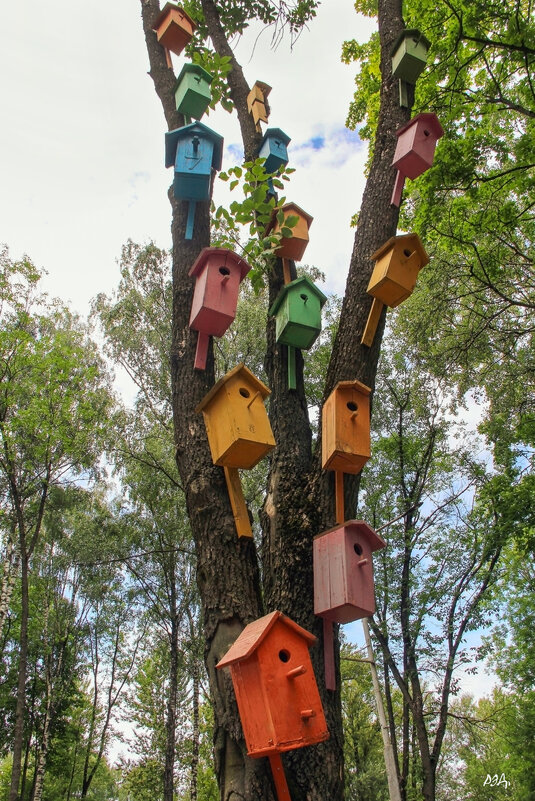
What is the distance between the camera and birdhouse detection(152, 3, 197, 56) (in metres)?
4.21

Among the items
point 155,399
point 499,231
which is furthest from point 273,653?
point 155,399

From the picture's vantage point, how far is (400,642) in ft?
35.7

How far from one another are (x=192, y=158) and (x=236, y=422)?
1.93 metres

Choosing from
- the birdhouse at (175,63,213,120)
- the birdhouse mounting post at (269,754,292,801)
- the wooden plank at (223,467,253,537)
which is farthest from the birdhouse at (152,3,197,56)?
the birdhouse mounting post at (269,754,292,801)

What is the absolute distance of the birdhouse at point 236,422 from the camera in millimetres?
2502

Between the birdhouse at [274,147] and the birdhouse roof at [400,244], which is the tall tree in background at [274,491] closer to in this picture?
the birdhouse roof at [400,244]

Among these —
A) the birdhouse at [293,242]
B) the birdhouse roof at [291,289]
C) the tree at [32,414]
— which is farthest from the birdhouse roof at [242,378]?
the tree at [32,414]

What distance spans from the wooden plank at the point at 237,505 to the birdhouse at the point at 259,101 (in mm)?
3261

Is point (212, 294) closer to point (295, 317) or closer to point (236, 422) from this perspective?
point (295, 317)

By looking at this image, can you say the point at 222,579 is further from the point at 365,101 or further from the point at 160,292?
the point at 160,292

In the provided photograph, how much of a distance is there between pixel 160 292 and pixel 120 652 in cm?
1118

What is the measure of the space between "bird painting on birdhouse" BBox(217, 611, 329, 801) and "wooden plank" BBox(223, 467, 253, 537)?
422 millimetres

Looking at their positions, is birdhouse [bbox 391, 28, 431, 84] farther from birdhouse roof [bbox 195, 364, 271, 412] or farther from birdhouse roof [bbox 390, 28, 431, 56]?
birdhouse roof [bbox 195, 364, 271, 412]

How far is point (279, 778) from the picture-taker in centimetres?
189
